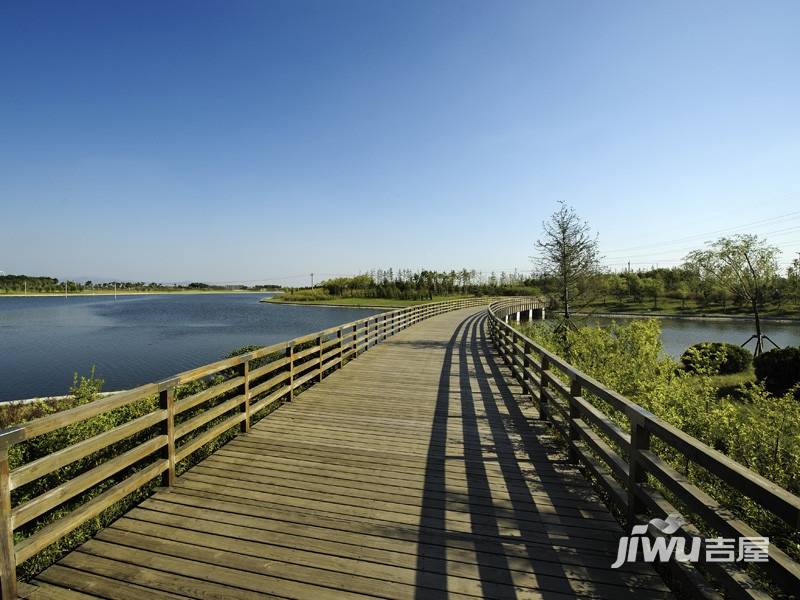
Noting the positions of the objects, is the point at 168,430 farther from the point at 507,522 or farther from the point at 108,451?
the point at 507,522

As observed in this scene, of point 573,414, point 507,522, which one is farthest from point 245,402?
point 573,414

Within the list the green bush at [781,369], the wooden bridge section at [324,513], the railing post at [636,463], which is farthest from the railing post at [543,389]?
the green bush at [781,369]

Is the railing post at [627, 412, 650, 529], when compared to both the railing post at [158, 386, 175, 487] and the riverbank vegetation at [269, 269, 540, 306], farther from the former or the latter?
the riverbank vegetation at [269, 269, 540, 306]

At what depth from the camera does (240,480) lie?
13.9 feet

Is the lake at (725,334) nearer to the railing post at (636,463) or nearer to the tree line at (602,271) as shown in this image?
the tree line at (602,271)

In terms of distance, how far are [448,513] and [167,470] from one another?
9.11 ft

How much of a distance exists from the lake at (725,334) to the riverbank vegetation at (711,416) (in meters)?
13.9

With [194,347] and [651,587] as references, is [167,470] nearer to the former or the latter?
[651,587]

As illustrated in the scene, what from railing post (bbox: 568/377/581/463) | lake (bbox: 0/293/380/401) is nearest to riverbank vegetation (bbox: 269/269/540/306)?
lake (bbox: 0/293/380/401)

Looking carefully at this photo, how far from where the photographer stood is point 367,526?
338 centimetres

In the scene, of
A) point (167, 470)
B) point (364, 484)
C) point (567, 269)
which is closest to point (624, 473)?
point (364, 484)

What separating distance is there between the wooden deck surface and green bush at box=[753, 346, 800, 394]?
544 inches

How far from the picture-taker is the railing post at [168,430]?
3992 mm

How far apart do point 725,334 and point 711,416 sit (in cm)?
3553
